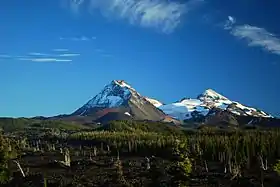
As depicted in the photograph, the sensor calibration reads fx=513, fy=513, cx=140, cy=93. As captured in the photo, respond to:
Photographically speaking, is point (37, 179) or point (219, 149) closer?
point (37, 179)

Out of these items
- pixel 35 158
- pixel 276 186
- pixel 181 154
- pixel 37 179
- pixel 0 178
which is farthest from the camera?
pixel 35 158

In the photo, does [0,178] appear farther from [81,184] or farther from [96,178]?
[96,178]

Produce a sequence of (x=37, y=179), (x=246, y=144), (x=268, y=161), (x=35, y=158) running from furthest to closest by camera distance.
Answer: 1. (x=35, y=158)
2. (x=246, y=144)
3. (x=268, y=161)
4. (x=37, y=179)

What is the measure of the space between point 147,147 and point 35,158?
39.2 m

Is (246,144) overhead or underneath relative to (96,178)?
overhead

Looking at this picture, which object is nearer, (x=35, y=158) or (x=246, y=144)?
(x=246, y=144)

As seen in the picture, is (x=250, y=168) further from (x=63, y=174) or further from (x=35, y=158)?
(x=35, y=158)

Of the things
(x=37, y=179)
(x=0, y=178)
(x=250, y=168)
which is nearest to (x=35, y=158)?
(x=37, y=179)

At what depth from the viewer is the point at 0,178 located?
82.4 metres

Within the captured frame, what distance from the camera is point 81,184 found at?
9938 centimetres

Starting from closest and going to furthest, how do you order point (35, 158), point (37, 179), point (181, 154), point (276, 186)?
point (181, 154), point (276, 186), point (37, 179), point (35, 158)

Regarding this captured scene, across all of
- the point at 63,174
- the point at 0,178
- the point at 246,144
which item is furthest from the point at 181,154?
the point at 246,144

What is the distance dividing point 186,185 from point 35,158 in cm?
12549

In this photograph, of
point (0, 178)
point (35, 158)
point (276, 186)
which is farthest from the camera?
point (35, 158)
